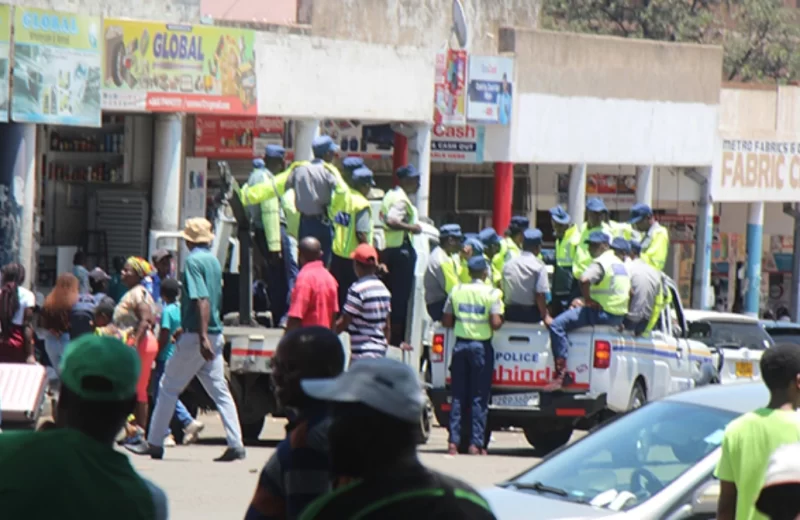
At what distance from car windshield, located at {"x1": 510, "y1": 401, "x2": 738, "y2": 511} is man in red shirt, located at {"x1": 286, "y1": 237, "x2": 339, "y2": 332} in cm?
470

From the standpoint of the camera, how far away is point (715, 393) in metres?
8.48

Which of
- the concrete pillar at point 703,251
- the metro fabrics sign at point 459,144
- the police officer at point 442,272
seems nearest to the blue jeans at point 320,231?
the police officer at point 442,272

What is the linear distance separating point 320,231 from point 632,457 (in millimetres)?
7532

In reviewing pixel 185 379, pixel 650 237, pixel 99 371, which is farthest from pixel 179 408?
pixel 99 371

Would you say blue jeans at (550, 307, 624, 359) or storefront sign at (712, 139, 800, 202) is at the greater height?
storefront sign at (712, 139, 800, 202)

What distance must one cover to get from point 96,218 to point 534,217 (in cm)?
1093

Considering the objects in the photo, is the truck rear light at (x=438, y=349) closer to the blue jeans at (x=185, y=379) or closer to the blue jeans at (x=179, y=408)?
the blue jeans at (x=179, y=408)

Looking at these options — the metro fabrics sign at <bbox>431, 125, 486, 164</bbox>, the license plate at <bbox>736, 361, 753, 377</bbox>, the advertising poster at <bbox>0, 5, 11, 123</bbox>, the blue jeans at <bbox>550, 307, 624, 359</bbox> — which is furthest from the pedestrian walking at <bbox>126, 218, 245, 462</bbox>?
the metro fabrics sign at <bbox>431, 125, 486, 164</bbox>

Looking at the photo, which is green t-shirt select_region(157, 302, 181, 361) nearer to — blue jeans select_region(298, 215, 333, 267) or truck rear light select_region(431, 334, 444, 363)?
blue jeans select_region(298, 215, 333, 267)

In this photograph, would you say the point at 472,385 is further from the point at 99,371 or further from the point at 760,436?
the point at 99,371

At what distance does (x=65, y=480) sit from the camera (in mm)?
4020

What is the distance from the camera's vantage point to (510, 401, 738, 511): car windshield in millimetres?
7926

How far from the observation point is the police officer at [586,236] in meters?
16.5

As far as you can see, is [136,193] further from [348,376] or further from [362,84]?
[348,376]
